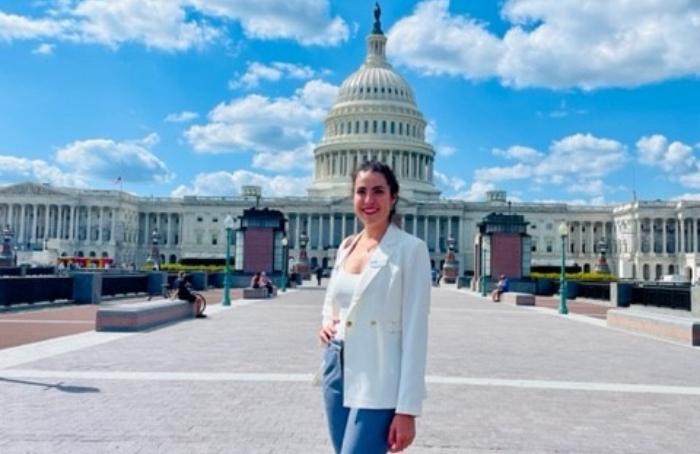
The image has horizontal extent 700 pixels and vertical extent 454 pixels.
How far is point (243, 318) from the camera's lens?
87.9ft

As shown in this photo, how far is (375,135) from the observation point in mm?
147125

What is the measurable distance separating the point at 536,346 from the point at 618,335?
5314 mm

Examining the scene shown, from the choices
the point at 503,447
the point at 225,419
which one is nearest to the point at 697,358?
the point at 503,447

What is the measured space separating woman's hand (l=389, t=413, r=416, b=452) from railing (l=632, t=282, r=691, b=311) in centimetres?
3309

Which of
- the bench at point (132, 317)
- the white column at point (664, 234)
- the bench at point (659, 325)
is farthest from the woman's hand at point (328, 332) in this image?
the white column at point (664, 234)

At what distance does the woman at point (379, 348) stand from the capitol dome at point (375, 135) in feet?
454

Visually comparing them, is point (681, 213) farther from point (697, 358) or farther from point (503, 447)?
point (503, 447)

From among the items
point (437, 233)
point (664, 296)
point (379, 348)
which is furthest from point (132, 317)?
point (437, 233)

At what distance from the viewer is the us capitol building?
134125 mm

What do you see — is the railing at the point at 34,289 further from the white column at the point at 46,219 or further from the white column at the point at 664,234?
the white column at the point at 664,234

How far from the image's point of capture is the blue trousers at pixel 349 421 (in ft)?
14.9

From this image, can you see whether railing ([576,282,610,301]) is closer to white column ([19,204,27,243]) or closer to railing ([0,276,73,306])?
railing ([0,276,73,306])

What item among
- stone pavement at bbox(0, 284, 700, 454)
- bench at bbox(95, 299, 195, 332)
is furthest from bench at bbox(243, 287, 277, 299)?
stone pavement at bbox(0, 284, 700, 454)

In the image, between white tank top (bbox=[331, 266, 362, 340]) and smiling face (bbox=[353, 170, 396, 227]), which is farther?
smiling face (bbox=[353, 170, 396, 227])
